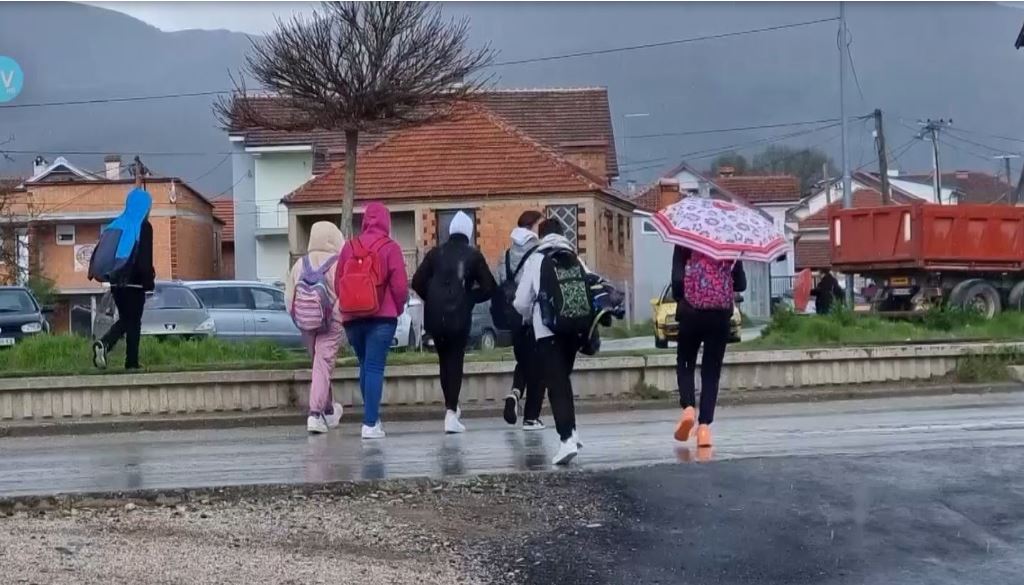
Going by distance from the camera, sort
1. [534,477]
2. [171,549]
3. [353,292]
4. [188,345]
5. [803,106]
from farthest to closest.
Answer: [803,106] < [188,345] < [353,292] < [534,477] < [171,549]

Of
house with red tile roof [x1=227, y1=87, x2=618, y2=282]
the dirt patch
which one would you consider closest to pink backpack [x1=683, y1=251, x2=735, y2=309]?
the dirt patch

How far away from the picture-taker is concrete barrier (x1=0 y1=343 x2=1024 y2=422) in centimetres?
1332

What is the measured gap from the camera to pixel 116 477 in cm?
901

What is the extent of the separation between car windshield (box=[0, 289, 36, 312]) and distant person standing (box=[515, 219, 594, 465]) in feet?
67.9

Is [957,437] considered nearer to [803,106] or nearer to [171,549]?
[171,549]

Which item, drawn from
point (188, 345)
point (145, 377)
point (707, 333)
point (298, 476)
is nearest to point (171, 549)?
point (298, 476)

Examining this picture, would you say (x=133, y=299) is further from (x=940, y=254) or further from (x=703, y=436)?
(x=940, y=254)

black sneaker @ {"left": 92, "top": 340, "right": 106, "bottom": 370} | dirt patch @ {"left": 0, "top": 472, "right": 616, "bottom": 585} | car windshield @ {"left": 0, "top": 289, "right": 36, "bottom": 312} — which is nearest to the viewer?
dirt patch @ {"left": 0, "top": 472, "right": 616, "bottom": 585}

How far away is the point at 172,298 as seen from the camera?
84.1ft

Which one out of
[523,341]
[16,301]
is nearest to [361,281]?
[523,341]

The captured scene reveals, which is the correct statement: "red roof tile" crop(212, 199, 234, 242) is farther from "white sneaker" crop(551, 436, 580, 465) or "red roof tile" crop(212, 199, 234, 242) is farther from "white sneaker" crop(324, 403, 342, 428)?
"white sneaker" crop(551, 436, 580, 465)

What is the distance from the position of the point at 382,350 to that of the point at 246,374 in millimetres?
2585

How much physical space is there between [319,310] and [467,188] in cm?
3347

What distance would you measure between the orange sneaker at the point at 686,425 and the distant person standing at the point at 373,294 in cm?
234
